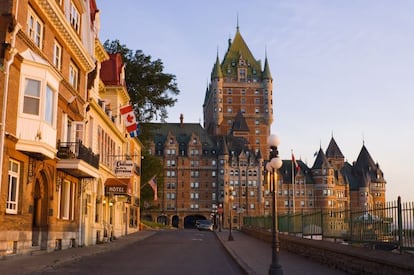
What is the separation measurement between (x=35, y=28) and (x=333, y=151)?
143883 mm

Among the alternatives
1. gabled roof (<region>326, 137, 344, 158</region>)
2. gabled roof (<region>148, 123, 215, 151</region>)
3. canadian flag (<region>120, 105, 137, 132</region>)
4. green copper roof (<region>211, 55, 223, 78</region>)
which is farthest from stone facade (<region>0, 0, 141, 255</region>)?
gabled roof (<region>326, 137, 344, 158</region>)

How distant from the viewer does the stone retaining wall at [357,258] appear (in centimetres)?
1201

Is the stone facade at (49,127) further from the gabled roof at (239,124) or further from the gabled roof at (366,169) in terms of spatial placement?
the gabled roof at (366,169)

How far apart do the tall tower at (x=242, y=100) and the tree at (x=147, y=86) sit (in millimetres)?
92374

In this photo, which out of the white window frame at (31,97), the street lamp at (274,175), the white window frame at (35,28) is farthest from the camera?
the white window frame at (35,28)

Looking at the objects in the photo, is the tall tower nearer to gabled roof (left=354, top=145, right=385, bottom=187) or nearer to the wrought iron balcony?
gabled roof (left=354, top=145, right=385, bottom=187)

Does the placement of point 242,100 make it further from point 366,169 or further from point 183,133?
point 366,169

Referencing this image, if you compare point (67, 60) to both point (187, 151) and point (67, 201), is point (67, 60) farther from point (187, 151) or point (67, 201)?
point (187, 151)

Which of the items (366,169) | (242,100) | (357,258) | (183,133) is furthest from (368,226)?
(366,169)

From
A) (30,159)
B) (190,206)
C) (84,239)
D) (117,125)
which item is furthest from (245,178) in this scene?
Answer: (30,159)

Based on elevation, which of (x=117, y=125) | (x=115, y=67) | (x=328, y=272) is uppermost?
(x=115, y=67)

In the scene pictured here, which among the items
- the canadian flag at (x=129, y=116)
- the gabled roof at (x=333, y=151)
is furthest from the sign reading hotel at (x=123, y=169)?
the gabled roof at (x=333, y=151)

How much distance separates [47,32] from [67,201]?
349 inches

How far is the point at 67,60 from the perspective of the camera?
26.6 m
